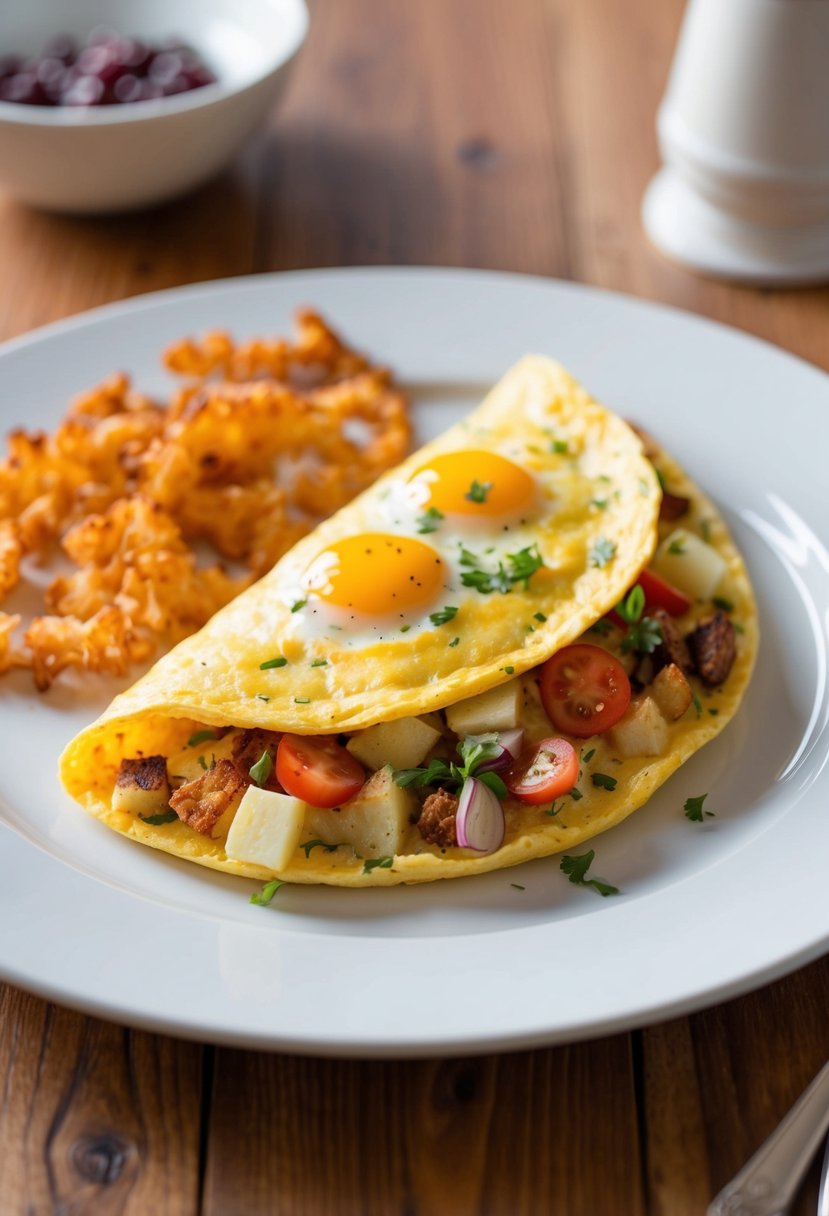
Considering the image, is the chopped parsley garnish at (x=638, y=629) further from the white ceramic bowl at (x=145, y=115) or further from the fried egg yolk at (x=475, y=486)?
the white ceramic bowl at (x=145, y=115)

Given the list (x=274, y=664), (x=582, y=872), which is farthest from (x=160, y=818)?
(x=582, y=872)

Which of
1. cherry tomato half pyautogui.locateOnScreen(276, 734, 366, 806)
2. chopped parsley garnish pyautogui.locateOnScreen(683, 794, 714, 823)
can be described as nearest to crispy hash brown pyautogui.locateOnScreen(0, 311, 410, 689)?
cherry tomato half pyautogui.locateOnScreen(276, 734, 366, 806)

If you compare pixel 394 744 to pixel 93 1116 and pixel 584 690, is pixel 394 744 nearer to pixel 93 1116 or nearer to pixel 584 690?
pixel 584 690

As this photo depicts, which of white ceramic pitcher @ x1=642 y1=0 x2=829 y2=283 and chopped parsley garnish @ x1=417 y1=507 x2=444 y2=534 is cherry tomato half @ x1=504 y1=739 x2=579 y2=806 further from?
white ceramic pitcher @ x1=642 y1=0 x2=829 y2=283

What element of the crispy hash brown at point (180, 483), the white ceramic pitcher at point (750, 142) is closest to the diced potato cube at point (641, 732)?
the crispy hash brown at point (180, 483)

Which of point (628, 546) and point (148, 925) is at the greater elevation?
point (628, 546)

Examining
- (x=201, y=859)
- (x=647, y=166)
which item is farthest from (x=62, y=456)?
(x=647, y=166)

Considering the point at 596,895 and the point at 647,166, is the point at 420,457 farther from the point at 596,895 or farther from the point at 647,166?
the point at 647,166
